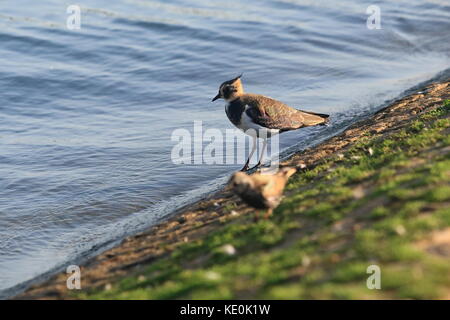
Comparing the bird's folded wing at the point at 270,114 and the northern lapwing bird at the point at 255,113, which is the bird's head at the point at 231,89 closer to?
the northern lapwing bird at the point at 255,113

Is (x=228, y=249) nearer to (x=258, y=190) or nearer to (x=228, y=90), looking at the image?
(x=258, y=190)

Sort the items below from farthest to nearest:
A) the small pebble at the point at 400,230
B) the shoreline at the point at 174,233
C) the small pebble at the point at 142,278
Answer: the shoreline at the point at 174,233 → the small pebble at the point at 142,278 → the small pebble at the point at 400,230

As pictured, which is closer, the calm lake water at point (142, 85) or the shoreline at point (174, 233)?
the shoreline at point (174, 233)

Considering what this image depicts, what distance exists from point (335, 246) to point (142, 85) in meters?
15.3

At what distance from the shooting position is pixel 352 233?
8258 millimetres

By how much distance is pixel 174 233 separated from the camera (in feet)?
35.2

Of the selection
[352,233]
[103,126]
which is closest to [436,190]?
[352,233]

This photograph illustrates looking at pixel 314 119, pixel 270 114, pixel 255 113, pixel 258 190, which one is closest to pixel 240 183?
pixel 258 190

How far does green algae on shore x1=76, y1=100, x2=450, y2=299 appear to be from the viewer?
7.29m

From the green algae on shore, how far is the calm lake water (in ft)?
11.2

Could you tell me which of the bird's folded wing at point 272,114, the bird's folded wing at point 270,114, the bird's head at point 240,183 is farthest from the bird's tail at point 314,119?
the bird's head at point 240,183

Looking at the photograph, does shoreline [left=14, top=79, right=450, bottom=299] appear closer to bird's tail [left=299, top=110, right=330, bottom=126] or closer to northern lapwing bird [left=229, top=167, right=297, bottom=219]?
bird's tail [left=299, top=110, right=330, bottom=126]

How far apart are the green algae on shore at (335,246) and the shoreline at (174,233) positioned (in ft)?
0.80

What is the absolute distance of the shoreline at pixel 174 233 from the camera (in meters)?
9.59
